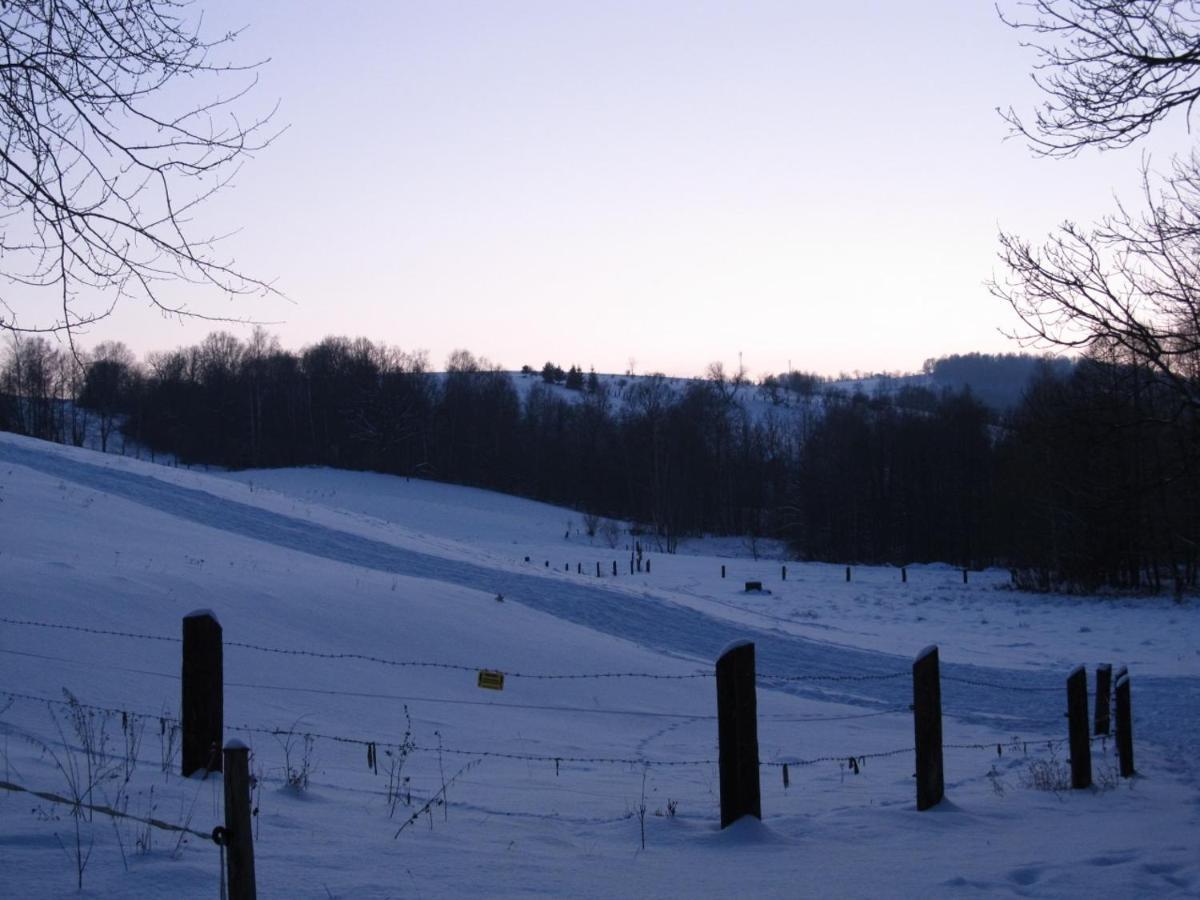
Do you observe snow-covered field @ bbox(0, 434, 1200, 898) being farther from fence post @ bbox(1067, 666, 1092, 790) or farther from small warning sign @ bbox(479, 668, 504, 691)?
small warning sign @ bbox(479, 668, 504, 691)

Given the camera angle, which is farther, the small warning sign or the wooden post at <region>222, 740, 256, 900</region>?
the small warning sign

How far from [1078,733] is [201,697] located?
7.21 metres

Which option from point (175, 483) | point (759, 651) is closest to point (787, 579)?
point (759, 651)

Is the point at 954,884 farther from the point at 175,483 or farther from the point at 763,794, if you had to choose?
the point at 175,483

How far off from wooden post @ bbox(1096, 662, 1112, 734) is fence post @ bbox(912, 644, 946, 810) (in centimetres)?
430

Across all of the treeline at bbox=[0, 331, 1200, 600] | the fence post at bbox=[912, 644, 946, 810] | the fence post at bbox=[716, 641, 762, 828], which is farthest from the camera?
the treeline at bbox=[0, 331, 1200, 600]

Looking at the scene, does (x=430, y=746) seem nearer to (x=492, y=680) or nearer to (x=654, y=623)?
(x=492, y=680)

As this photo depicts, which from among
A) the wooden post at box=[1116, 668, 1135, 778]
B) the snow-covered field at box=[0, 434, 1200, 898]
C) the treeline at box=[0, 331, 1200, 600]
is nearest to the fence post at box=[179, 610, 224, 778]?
the snow-covered field at box=[0, 434, 1200, 898]

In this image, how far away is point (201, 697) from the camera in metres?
6.62

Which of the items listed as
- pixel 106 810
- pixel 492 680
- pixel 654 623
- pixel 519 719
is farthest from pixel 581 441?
pixel 106 810

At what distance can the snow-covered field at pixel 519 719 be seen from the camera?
5445 mm

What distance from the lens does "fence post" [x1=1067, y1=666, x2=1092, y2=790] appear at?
29.5 feet

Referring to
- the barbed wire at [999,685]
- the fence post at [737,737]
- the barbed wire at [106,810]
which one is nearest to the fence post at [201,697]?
the barbed wire at [106,810]

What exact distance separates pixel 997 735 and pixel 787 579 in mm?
25668
